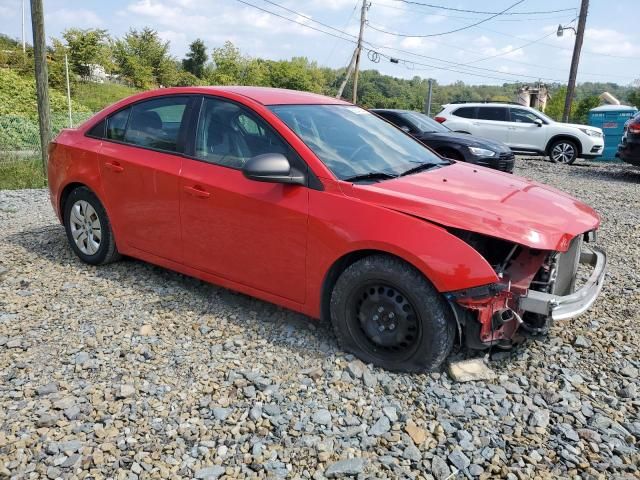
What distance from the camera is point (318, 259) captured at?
3.37 m

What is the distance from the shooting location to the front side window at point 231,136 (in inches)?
144

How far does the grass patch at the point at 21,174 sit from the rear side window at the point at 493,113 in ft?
39.8

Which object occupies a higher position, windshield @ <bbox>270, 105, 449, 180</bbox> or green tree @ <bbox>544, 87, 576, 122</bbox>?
green tree @ <bbox>544, 87, 576, 122</bbox>

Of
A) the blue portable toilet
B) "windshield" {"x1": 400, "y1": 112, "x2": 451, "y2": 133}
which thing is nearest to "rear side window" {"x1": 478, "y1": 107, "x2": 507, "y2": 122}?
the blue portable toilet

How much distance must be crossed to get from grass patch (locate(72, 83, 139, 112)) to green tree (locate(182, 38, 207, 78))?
21844 mm

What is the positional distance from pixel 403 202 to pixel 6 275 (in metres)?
3.77

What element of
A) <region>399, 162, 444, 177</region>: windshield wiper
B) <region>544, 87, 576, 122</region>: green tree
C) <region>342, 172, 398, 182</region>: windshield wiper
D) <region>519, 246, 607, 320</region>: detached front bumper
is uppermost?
<region>544, 87, 576, 122</region>: green tree

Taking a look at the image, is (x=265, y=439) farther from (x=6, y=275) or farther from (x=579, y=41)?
(x=579, y=41)

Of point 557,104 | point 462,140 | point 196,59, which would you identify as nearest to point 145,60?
point 196,59

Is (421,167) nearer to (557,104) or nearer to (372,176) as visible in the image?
(372,176)

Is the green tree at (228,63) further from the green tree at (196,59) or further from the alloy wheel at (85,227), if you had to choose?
the alloy wheel at (85,227)

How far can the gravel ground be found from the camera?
2.53 m

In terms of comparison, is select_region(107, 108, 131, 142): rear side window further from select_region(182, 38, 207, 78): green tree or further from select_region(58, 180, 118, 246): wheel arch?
select_region(182, 38, 207, 78): green tree

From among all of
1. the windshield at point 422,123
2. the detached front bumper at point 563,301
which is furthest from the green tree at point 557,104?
the detached front bumper at point 563,301
